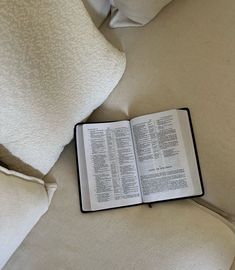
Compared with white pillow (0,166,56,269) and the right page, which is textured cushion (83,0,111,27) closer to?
the right page

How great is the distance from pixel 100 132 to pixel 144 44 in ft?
1.01

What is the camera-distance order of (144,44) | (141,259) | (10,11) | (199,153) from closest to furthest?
1. (10,11)
2. (141,259)
3. (199,153)
4. (144,44)

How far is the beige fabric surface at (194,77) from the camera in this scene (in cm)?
87

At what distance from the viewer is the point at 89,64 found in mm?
780

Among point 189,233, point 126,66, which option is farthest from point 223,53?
point 189,233

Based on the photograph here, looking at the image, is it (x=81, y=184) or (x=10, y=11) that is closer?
(x=10, y=11)

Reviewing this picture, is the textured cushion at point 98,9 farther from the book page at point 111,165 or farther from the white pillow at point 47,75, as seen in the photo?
the book page at point 111,165

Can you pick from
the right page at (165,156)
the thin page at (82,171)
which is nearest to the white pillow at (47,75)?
the thin page at (82,171)

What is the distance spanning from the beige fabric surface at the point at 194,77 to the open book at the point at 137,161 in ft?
0.12

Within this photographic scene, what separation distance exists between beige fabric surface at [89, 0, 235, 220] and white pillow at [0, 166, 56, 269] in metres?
0.29

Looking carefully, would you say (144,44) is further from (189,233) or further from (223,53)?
(189,233)

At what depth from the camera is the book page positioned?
0.86 m

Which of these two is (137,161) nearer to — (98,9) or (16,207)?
(16,207)

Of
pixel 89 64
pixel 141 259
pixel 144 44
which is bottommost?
pixel 141 259
